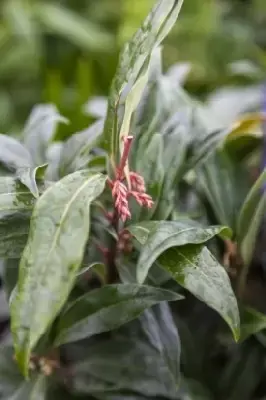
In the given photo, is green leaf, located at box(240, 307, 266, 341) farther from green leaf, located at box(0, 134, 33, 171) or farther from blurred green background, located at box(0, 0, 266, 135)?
blurred green background, located at box(0, 0, 266, 135)

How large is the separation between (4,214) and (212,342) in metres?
0.28

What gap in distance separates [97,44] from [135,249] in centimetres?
97

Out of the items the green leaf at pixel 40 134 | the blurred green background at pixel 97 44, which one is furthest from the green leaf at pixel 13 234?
the blurred green background at pixel 97 44

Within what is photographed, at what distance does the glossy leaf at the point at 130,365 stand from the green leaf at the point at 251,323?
63 millimetres

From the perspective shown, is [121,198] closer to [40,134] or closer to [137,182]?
[137,182]

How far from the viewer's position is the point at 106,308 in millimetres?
461

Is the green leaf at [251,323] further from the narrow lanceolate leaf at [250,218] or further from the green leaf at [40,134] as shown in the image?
the green leaf at [40,134]

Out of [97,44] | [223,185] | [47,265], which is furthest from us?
[97,44]

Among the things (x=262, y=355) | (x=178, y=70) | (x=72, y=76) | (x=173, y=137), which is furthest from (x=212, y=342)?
(x=72, y=76)

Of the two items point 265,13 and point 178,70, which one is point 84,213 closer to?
point 178,70

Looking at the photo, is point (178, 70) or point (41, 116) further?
point (178, 70)

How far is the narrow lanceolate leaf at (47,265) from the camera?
1.12 ft

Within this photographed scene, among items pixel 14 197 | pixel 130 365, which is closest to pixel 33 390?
pixel 130 365

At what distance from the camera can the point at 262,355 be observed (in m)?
0.57
